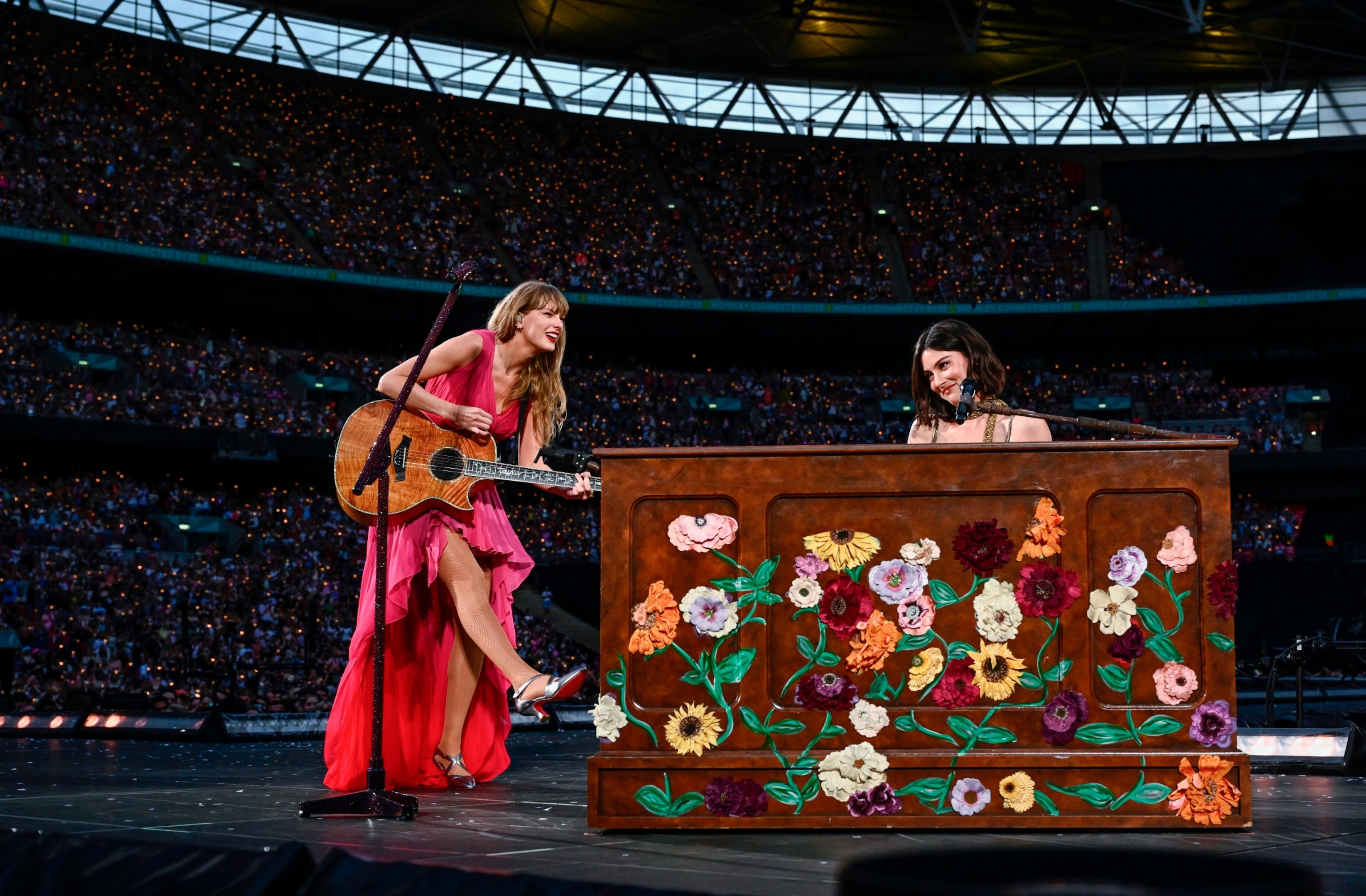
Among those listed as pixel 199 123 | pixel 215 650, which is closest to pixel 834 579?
pixel 215 650

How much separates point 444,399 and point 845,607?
1.99 m

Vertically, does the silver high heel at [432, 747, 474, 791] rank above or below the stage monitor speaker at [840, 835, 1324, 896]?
below

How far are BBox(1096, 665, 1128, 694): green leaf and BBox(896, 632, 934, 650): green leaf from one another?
48cm

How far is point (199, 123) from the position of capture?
25859mm

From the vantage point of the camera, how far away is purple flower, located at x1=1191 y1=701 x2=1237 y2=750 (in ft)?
12.5

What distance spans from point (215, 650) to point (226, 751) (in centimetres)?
1157

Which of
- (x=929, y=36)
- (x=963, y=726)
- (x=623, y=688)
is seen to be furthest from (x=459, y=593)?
(x=929, y=36)

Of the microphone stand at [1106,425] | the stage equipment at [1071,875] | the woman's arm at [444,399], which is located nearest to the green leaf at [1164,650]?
the microphone stand at [1106,425]

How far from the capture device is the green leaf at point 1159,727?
12.6ft

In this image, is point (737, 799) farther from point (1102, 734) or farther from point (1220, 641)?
point (1220, 641)

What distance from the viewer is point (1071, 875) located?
1.34m

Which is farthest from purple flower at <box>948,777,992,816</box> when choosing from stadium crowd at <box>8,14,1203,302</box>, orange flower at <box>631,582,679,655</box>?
stadium crowd at <box>8,14,1203,302</box>

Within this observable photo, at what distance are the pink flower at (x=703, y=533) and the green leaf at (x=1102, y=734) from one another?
45.1 inches

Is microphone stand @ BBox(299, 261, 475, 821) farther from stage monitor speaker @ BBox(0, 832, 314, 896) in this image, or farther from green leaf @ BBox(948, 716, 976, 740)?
stage monitor speaker @ BBox(0, 832, 314, 896)
